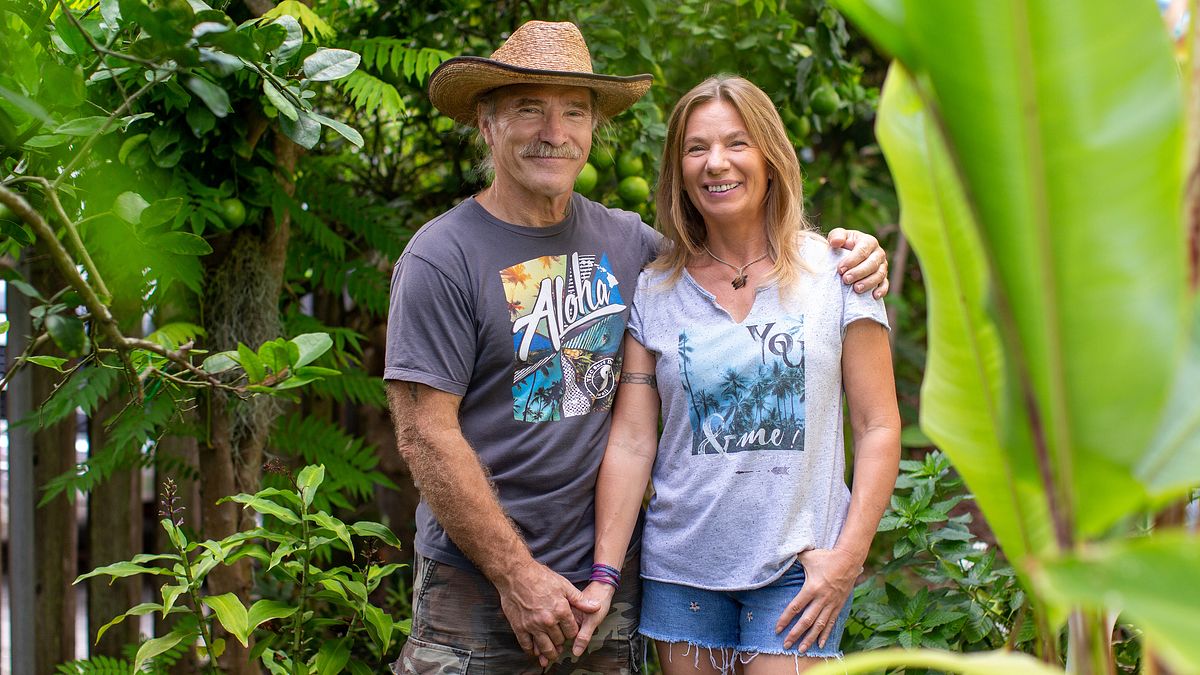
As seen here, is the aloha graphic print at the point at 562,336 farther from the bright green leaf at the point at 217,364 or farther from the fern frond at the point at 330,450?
the fern frond at the point at 330,450

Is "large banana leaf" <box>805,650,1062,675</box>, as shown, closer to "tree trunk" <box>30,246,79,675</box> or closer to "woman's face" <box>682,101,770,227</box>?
"woman's face" <box>682,101,770,227</box>

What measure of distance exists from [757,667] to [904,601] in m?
0.64

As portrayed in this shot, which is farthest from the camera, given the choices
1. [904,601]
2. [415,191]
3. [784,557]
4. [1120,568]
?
[415,191]

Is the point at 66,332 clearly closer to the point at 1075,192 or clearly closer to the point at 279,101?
the point at 279,101

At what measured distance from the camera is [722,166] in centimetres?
240

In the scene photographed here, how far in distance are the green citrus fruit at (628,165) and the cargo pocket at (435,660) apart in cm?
148

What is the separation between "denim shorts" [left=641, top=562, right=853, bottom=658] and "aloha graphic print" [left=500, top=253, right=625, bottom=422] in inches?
18.2

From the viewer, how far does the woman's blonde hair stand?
95.6 inches

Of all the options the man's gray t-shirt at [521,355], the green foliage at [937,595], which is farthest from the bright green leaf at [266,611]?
the green foliage at [937,595]

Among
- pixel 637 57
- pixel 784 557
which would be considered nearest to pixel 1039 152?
pixel 784 557

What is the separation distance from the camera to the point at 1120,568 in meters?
0.78

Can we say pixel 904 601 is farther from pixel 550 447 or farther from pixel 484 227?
pixel 484 227

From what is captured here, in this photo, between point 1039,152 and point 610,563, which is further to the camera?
point 610,563

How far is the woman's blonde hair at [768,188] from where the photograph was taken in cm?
243
